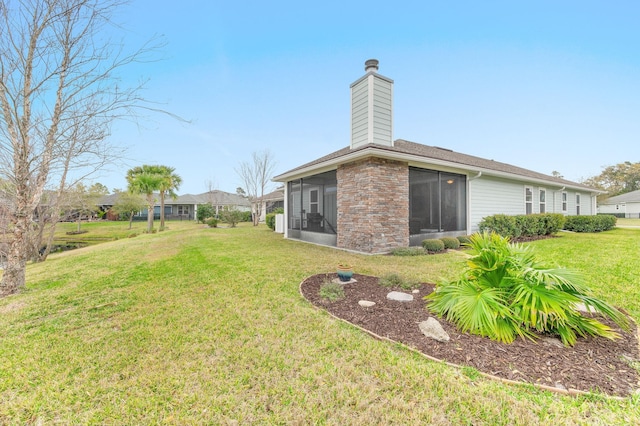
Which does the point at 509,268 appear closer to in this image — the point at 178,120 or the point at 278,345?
the point at 278,345

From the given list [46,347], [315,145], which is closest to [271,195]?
[315,145]

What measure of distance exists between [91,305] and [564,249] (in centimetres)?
1231

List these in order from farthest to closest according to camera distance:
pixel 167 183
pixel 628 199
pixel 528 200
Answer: pixel 628 199 → pixel 167 183 → pixel 528 200

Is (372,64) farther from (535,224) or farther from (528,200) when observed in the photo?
(528,200)

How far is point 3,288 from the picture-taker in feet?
15.6

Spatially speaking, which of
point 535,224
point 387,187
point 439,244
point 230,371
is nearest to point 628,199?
point 535,224

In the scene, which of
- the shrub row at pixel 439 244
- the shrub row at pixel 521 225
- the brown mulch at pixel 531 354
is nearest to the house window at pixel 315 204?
the shrub row at pixel 439 244

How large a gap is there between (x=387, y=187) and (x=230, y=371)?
679cm

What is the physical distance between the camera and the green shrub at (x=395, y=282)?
439 cm

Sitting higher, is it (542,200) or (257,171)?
(257,171)

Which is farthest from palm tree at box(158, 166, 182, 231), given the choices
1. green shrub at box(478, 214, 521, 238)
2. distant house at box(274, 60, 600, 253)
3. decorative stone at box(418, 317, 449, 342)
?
decorative stone at box(418, 317, 449, 342)

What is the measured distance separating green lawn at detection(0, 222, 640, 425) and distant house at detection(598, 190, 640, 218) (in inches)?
1844

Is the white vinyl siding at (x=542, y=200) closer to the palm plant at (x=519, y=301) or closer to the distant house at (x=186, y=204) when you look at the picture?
the palm plant at (x=519, y=301)

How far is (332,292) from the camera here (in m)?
4.13
